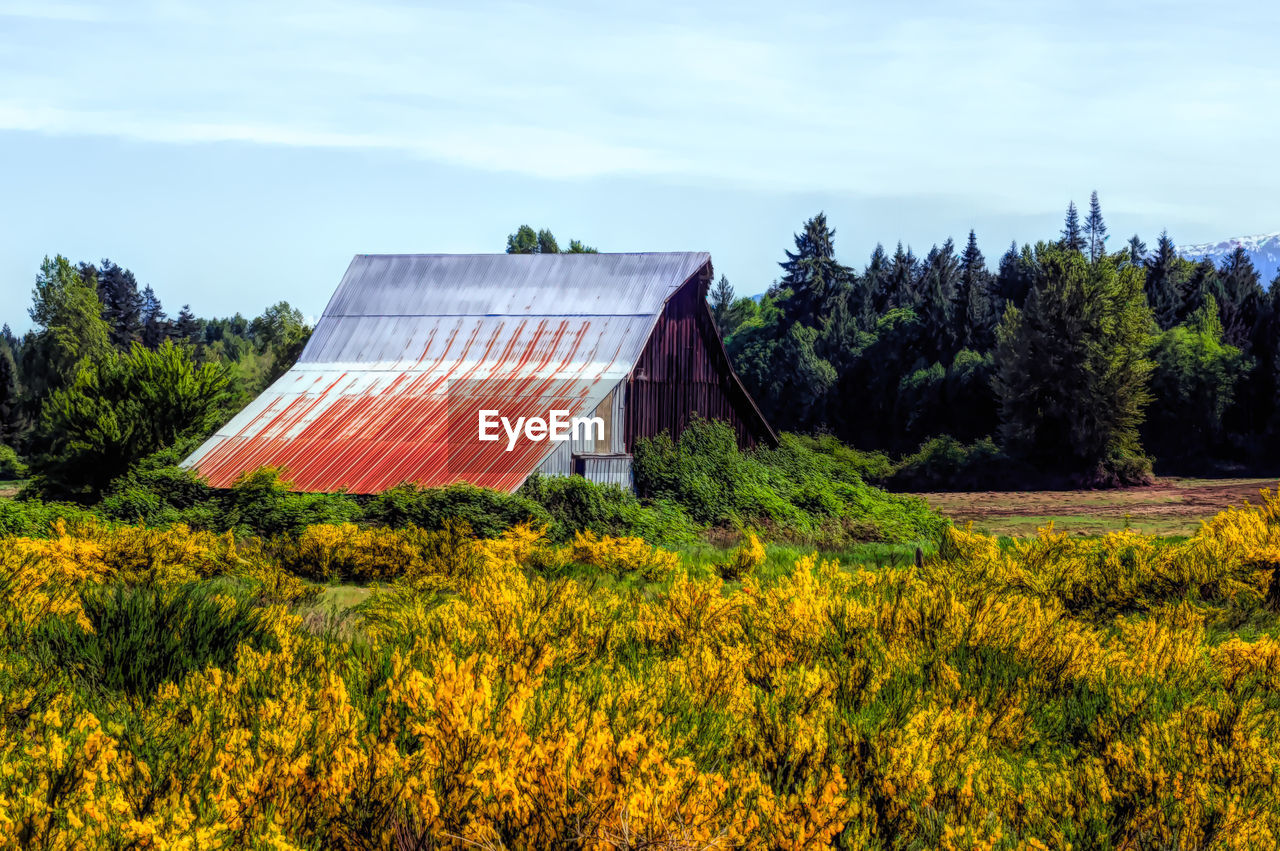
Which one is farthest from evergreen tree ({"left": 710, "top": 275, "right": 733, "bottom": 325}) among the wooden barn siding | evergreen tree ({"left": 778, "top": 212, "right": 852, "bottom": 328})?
the wooden barn siding

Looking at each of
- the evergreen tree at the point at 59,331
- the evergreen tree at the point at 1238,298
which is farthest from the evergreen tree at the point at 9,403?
the evergreen tree at the point at 1238,298

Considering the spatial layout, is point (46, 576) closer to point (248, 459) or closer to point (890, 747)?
point (890, 747)

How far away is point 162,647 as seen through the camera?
9062 mm

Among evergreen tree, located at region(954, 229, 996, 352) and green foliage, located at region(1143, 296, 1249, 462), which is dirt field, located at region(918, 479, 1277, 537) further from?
evergreen tree, located at region(954, 229, 996, 352)

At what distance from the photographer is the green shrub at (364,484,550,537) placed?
23016 mm

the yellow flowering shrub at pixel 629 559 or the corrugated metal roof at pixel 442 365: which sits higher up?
the corrugated metal roof at pixel 442 365

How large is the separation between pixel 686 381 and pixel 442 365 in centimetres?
705

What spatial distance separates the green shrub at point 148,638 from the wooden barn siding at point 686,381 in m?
20.2

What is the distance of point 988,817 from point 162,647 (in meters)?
6.45

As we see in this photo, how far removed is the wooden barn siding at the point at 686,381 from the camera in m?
30.8

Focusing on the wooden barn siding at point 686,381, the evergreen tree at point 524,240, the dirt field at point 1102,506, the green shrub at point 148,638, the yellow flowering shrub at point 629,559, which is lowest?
the dirt field at point 1102,506

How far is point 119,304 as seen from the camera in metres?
83.9

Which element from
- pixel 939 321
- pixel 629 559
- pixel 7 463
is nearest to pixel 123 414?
pixel 629 559

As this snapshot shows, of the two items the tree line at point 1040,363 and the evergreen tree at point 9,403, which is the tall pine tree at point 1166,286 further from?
the evergreen tree at point 9,403
